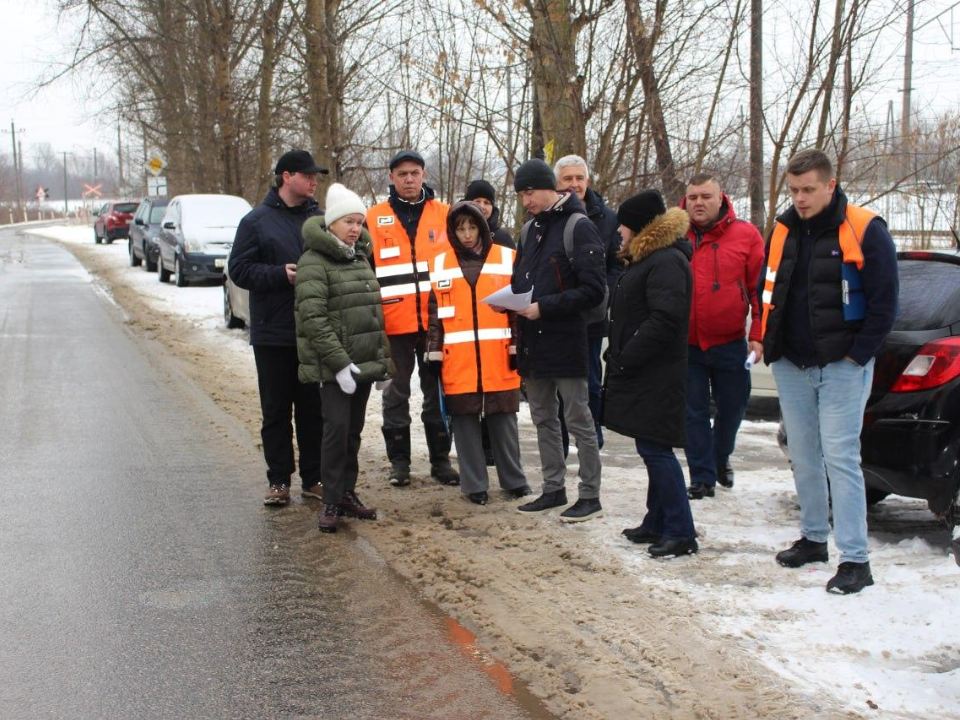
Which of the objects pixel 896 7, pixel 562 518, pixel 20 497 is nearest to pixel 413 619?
pixel 562 518

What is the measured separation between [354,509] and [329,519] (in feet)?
0.86

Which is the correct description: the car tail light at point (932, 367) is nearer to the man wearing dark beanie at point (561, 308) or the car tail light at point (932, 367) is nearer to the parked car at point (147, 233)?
the man wearing dark beanie at point (561, 308)

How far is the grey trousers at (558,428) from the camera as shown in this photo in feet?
20.9

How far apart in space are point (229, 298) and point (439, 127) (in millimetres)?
4116

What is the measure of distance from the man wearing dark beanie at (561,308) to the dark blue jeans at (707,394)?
0.79 metres

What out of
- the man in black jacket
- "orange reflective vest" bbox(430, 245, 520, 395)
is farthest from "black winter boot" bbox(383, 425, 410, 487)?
"orange reflective vest" bbox(430, 245, 520, 395)

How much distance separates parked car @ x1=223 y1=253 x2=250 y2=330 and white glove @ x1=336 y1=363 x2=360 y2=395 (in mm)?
8773

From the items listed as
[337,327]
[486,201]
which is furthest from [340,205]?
[486,201]

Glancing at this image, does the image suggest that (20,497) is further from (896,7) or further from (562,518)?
(896,7)

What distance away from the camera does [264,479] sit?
7484 mm

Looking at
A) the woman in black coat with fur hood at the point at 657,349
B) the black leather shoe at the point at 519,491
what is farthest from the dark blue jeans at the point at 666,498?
the black leather shoe at the point at 519,491

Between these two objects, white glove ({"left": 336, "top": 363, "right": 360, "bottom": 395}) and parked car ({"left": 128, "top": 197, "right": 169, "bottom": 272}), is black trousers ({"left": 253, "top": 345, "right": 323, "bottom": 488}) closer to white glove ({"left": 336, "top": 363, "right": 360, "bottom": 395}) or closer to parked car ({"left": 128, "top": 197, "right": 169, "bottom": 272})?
white glove ({"left": 336, "top": 363, "right": 360, "bottom": 395})

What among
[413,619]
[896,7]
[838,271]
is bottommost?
[413,619]

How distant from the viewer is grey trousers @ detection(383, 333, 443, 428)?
713 centimetres
